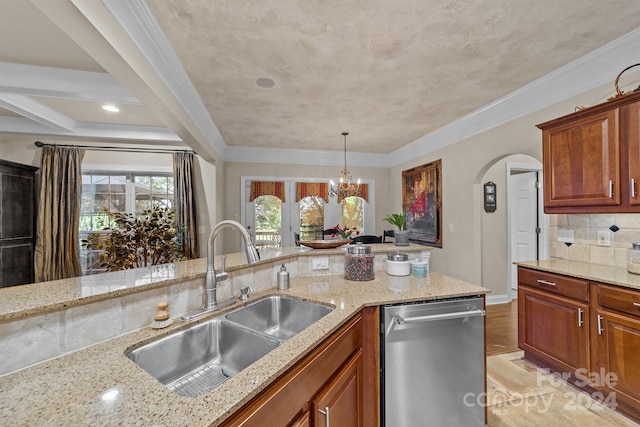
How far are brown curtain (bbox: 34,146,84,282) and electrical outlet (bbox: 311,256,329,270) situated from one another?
12.5ft

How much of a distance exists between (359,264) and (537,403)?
1650 mm

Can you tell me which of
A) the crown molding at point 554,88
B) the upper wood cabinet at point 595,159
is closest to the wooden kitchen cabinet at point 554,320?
the upper wood cabinet at point 595,159

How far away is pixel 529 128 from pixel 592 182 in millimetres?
970

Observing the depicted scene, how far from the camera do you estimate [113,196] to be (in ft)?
13.4

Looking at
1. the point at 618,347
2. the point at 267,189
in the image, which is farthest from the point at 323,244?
the point at 267,189

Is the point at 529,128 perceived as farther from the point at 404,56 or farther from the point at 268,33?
the point at 268,33

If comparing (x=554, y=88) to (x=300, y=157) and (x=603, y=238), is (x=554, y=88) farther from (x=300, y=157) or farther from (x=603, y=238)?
(x=300, y=157)

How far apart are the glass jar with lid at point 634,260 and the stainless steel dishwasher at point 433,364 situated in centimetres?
131

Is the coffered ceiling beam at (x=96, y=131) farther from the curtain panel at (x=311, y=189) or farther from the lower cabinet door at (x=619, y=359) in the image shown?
the lower cabinet door at (x=619, y=359)

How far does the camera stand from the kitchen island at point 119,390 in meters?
0.59

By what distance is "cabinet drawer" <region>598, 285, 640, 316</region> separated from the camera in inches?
62.8

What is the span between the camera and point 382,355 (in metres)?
1.38

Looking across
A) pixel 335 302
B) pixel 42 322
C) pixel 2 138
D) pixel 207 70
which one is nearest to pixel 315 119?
pixel 207 70

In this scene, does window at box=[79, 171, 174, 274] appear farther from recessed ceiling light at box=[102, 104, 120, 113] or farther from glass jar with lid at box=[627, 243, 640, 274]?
glass jar with lid at box=[627, 243, 640, 274]
